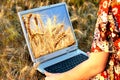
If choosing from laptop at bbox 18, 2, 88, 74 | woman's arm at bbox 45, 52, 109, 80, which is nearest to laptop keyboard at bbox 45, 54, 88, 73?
laptop at bbox 18, 2, 88, 74

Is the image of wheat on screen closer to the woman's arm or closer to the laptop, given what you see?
the laptop

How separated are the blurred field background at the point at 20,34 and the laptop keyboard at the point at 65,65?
0.10 meters

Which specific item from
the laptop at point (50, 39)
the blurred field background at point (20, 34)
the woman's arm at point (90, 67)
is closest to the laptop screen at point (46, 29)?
the laptop at point (50, 39)

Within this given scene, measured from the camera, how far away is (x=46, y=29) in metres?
1.99

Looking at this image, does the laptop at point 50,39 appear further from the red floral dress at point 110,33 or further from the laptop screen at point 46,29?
the red floral dress at point 110,33

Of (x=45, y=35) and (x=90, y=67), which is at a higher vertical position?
(x=90, y=67)

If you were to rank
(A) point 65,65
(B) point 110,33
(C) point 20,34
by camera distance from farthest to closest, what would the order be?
1. (C) point 20,34
2. (A) point 65,65
3. (B) point 110,33

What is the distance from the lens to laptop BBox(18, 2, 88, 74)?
1.87 m

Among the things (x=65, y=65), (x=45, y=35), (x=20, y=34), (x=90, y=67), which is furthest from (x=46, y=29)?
(x=90, y=67)

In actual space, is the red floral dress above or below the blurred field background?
above

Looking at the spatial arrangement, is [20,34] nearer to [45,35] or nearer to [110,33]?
[45,35]

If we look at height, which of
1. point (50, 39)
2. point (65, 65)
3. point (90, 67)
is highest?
point (90, 67)

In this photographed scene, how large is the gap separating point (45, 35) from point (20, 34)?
2.08 feet

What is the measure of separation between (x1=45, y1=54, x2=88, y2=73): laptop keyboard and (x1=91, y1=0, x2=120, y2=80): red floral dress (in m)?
0.75
